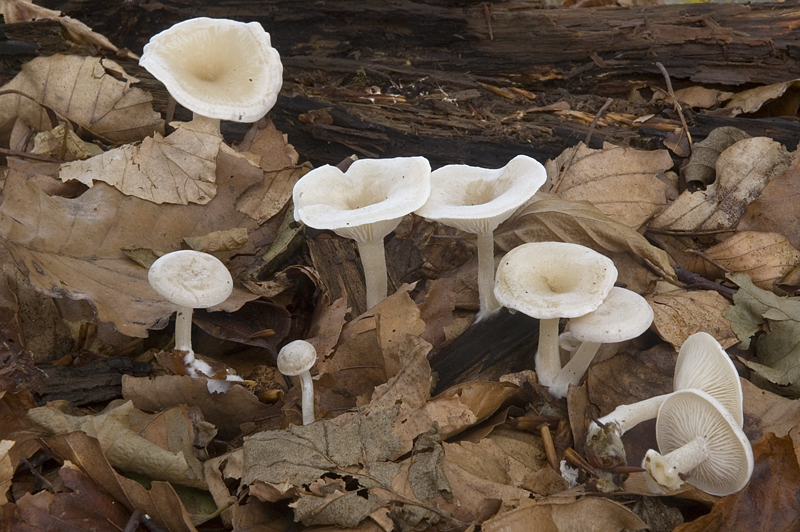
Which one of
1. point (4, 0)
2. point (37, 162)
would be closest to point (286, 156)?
point (37, 162)

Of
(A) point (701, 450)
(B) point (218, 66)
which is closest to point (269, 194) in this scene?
(B) point (218, 66)

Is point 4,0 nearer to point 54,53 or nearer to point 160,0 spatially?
point 54,53

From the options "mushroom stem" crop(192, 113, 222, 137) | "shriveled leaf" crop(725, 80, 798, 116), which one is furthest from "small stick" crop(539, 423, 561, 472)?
"shriveled leaf" crop(725, 80, 798, 116)

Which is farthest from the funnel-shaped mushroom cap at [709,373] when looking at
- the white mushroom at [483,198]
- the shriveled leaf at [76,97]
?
the shriveled leaf at [76,97]

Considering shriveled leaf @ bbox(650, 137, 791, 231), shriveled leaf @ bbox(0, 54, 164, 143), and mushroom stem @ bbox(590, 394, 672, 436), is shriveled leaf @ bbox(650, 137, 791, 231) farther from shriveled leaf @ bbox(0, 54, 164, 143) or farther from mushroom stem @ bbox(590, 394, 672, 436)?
shriveled leaf @ bbox(0, 54, 164, 143)

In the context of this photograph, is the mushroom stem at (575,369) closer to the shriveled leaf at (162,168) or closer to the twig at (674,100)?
the twig at (674,100)

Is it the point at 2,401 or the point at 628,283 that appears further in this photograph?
the point at 628,283
